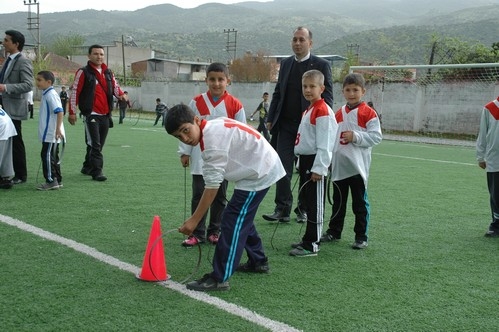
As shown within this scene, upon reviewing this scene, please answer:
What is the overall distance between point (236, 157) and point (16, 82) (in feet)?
16.7

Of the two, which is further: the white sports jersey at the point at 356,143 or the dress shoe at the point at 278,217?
the dress shoe at the point at 278,217

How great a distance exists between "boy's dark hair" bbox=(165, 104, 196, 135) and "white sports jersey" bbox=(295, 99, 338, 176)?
154 cm

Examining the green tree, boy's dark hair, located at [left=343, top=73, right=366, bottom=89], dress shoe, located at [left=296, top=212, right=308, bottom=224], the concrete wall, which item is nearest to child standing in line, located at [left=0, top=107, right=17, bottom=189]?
dress shoe, located at [left=296, top=212, right=308, bottom=224]

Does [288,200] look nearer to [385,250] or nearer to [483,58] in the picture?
[385,250]

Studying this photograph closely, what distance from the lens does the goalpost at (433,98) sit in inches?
892

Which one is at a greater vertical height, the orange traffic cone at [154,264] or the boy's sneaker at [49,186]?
the orange traffic cone at [154,264]

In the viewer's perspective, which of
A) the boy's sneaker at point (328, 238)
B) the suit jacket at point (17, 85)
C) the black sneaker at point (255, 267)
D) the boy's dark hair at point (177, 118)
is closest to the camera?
the boy's dark hair at point (177, 118)

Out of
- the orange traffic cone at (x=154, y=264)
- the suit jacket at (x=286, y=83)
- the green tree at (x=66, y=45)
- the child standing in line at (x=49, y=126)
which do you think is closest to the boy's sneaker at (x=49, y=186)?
the child standing in line at (x=49, y=126)

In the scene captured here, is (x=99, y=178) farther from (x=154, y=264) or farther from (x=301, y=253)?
(x=154, y=264)

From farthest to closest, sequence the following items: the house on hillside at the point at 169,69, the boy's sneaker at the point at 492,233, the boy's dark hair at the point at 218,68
Answer: the house on hillside at the point at 169,69 < the boy's sneaker at the point at 492,233 < the boy's dark hair at the point at 218,68

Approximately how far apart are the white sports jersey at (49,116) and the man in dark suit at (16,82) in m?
0.36

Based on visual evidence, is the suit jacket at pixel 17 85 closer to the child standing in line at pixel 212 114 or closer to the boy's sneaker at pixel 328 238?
the child standing in line at pixel 212 114

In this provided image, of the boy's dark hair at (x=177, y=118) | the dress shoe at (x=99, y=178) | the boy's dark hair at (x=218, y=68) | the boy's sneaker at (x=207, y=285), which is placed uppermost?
the boy's dark hair at (x=218, y=68)

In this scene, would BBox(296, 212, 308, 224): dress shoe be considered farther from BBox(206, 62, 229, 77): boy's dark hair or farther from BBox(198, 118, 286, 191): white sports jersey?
BBox(198, 118, 286, 191): white sports jersey
